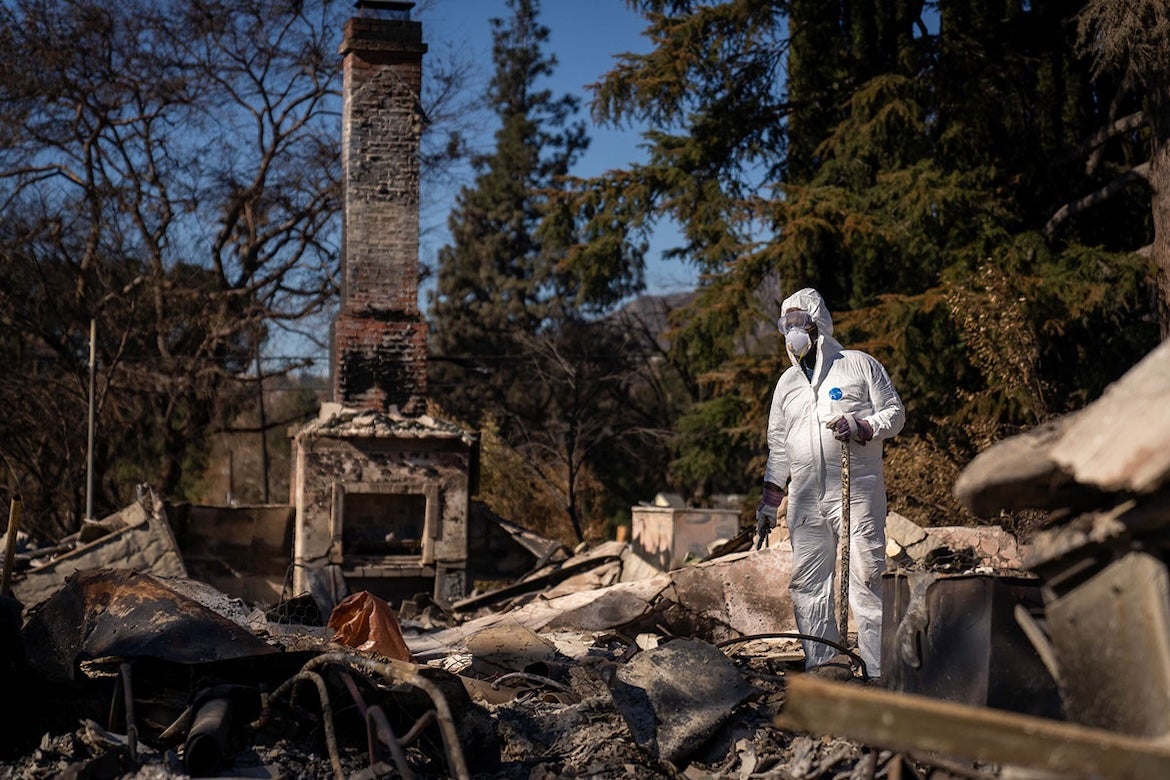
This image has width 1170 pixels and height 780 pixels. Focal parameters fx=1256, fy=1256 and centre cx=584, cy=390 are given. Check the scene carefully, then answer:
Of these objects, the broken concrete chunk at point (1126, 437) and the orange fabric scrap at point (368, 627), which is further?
the orange fabric scrap at point (368, 627)

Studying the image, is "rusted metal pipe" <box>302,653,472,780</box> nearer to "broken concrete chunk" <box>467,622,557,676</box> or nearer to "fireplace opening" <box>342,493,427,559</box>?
"broken concrete chunk" <box>467,622,557,676</box>

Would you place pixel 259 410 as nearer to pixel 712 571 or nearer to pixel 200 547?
pixel 200 547

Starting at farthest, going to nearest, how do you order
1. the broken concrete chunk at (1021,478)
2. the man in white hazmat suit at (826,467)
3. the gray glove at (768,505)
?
the gray glove at (768,505), the man in white hazmat suit at (826,467), the broken concrete chunk at (1021,478)

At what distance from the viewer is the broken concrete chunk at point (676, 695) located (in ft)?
17.7

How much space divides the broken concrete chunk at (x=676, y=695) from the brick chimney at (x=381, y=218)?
8.39m

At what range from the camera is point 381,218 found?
14.1 metres

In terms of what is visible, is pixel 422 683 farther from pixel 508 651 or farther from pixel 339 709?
pixel 508 651

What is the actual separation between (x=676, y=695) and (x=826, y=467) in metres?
1.99

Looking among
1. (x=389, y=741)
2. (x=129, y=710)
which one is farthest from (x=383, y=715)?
(x=129, y=710)

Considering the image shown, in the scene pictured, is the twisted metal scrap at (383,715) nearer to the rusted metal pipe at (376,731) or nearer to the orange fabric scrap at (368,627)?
the rusted metal pipe at (376,731)

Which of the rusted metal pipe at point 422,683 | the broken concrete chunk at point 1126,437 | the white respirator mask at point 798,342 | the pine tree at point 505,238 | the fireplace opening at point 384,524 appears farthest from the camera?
the pine tree at point 505,238

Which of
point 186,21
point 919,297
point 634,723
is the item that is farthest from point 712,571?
point 186,21

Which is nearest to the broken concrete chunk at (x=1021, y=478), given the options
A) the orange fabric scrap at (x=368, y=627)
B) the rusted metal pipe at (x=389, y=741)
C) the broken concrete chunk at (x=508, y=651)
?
the rusted metal pipe at (x=389, y=741)

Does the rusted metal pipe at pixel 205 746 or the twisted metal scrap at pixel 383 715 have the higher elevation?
the twisted metal scrap at pixel 383 715
